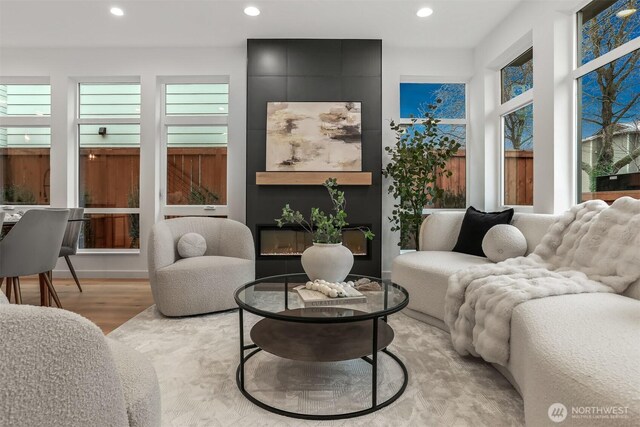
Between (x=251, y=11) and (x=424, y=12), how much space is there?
1645 millimetres

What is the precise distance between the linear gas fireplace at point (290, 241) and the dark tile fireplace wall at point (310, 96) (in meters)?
0.09

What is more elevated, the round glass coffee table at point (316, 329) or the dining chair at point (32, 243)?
the dining chair at point (32, 243)

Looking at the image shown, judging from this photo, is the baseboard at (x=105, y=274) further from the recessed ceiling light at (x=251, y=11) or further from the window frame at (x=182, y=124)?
the recessed ceiling light at (x=251, y=11)

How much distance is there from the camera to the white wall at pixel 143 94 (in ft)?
13.7

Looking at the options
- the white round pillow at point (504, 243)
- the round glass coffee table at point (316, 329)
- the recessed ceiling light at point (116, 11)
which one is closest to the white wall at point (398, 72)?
the white round pillow at point (504, 243)

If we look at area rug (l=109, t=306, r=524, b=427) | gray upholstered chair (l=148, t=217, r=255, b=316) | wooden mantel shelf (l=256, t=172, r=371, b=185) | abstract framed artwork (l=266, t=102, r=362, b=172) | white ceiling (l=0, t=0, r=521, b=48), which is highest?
white ceiling (l=0, t=0, r=521, b=48)

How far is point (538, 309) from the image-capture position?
147 cm

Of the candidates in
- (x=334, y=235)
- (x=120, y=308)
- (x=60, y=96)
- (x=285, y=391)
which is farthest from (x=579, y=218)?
(x=60, y=96)

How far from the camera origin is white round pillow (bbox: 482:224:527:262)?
251 centimetres

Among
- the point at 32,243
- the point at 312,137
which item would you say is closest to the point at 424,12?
the point at 312,137

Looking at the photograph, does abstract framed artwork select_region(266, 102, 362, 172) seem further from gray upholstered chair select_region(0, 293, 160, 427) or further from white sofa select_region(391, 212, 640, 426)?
gray upholstered chair select_region(0, 293, 160, 427)

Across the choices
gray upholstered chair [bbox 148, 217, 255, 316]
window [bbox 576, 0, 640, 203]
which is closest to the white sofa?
window [bbox 576, 0, 640, 203]

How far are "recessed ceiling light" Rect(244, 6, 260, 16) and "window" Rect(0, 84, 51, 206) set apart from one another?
9.22ft

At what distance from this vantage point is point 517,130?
145 inches
